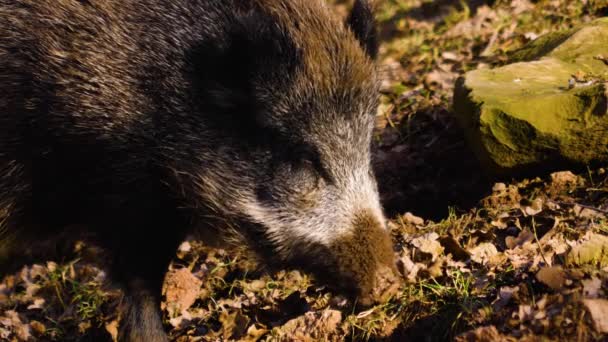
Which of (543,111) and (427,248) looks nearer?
(427,248)

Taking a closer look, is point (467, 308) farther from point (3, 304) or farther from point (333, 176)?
point (3, 304)

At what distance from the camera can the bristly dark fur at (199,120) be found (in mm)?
3537

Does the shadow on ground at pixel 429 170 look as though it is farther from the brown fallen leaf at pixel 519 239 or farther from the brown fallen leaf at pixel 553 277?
the brown fallen leaf at pixel 553 277

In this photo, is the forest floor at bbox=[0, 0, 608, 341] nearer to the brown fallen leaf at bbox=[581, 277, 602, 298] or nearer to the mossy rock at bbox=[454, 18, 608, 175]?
the brown fallen leaf at bbox=[581, 277, 602, 298]

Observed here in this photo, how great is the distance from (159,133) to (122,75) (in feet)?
1.19

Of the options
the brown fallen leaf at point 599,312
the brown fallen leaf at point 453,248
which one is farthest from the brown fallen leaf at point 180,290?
the brown fallen leaf at point 599,312

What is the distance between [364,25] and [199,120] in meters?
1.15

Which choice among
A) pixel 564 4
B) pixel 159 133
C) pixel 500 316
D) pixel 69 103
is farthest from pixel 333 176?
pixel 564 4

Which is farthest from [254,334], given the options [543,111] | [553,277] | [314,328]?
[543,111]

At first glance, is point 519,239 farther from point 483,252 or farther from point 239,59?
point 239,59

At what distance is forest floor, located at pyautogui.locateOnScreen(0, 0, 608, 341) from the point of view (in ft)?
9.46

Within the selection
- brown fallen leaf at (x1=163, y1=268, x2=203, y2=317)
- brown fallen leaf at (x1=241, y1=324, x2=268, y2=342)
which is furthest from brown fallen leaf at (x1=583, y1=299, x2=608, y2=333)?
brown fallen leaf at (x1=163, y1=268, x2=203, y2=317)

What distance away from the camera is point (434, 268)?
390 centimetres

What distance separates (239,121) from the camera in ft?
11.8
